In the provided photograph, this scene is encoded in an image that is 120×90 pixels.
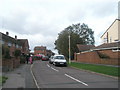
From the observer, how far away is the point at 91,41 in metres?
92.7

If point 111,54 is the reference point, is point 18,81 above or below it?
below

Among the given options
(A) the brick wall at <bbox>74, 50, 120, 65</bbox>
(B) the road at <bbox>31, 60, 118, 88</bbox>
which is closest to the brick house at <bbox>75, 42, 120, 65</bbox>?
(A) the brick wall at <bbox>74, 50, 120, 65</bbox>

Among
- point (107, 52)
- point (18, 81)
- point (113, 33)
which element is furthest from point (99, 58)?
point (18, 81)

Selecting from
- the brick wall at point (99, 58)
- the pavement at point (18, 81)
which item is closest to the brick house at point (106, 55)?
the brick wall at point (99, 58)

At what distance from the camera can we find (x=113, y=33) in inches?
1797

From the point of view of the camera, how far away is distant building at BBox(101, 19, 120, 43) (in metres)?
43.4

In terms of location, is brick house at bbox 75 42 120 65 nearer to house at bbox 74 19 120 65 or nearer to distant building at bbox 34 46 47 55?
house at bbox 74 19 120 65

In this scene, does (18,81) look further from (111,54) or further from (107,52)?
(107,52)

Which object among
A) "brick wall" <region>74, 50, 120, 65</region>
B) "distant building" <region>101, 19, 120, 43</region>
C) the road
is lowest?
the road

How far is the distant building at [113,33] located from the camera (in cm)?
4341

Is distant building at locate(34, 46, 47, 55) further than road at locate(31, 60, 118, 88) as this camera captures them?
Yes

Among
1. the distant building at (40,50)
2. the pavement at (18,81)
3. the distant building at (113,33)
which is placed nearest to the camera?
the pavement at (18,81)

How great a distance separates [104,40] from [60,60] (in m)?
22.9

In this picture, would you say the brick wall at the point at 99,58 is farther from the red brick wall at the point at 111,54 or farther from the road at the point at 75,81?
the road at the point at 75,81
